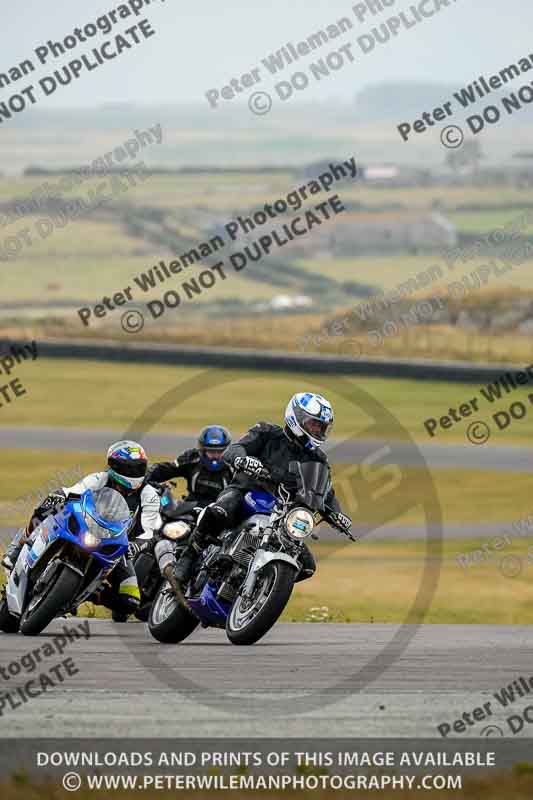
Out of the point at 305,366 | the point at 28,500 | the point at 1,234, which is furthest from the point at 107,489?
the point at 1,234

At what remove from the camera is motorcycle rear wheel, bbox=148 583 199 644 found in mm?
12742

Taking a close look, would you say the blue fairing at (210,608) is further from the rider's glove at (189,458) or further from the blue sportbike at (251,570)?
the rider's glove at (189,458)

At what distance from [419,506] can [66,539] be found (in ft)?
61.3

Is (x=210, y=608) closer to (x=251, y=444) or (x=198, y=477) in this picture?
(x=251, y=444)

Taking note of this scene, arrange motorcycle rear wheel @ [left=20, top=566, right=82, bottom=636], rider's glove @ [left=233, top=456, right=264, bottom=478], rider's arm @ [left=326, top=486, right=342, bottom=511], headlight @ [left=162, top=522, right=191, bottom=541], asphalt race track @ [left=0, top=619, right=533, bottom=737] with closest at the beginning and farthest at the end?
asphalt race track @ [left=0, top=619, right=533, bottom=737] < motorcycle rear wheel @ [left=20, top=566, right=82, bottom=636] < rider's glove @ [left=233, top=456, right=264, bottom=478] < rider's arm @ [left=326, top=486, right=342, bottom=511] < headlight @ [left=162, top=522, right=191, bottom=541]

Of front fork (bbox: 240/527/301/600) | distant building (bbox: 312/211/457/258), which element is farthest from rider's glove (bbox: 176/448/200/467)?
distant building (bbox: 312/211/457/258)

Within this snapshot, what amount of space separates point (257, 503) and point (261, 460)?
0.33 meters

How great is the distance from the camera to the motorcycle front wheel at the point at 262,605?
37.4 feet

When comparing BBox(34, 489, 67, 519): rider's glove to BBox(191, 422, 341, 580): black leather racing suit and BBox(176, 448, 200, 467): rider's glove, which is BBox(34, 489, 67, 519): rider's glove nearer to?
BBox(191, 422, 341, 580): black leather racing suit

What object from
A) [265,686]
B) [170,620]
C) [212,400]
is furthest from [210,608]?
[212,400]

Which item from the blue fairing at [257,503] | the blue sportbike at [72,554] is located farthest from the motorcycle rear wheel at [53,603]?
the blue fairing at [257,503]

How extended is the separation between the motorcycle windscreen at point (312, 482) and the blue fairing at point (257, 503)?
0.29m

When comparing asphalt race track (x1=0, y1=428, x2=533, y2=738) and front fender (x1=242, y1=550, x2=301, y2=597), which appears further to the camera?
front fender (x1=242, y1=550, x2=301, y2=597)

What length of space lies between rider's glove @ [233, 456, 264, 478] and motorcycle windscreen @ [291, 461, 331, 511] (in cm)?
27
